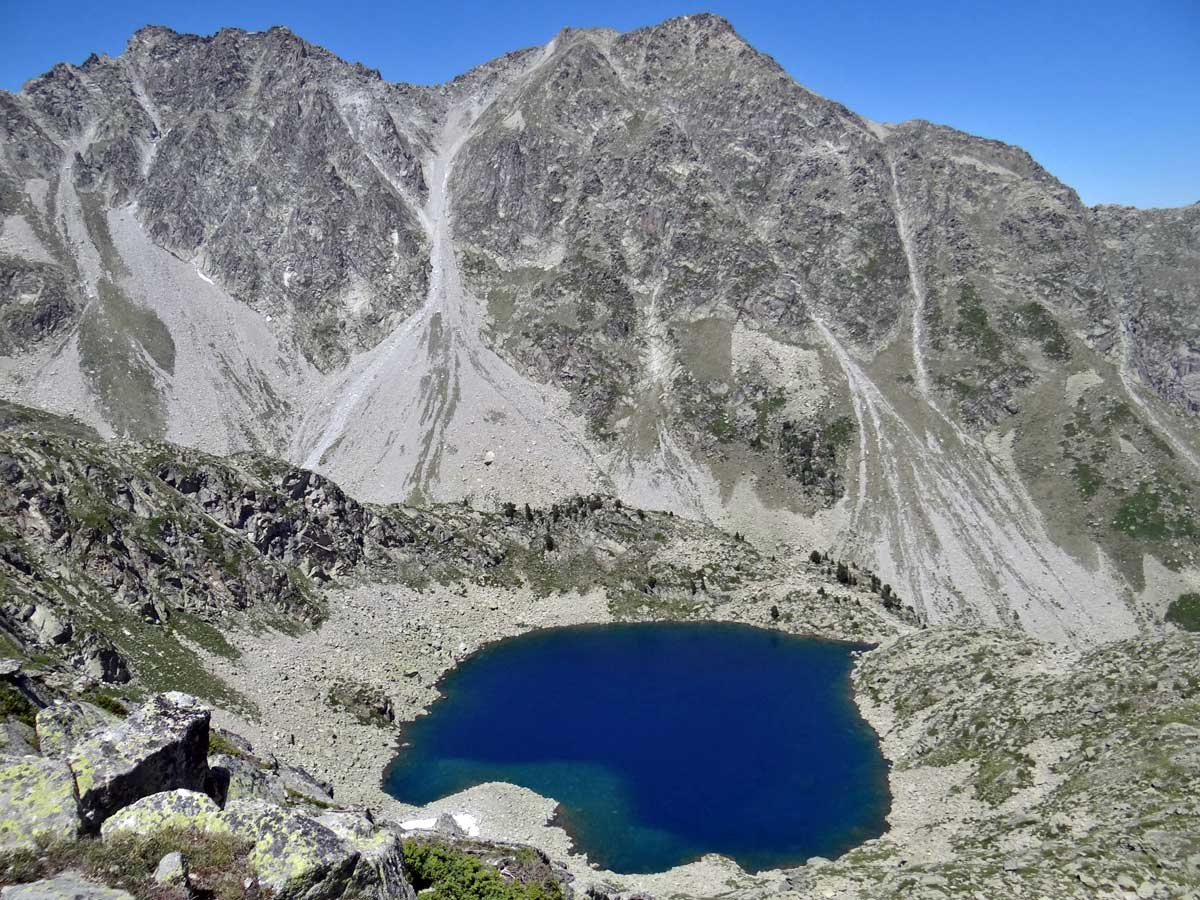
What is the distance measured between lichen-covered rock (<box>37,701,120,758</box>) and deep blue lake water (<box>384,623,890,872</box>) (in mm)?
39310

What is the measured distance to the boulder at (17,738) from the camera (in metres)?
16.7

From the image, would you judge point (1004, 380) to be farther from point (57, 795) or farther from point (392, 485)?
point (57, 795)

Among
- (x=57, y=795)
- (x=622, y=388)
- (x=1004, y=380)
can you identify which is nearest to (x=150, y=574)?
(x=57, y=795)

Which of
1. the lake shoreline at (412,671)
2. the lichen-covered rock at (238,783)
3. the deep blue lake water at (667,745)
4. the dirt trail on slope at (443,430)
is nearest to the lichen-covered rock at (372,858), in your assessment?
the lichen-covered rock at (238,783)

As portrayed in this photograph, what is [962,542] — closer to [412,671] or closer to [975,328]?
[975,328]

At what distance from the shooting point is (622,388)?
7254 inches

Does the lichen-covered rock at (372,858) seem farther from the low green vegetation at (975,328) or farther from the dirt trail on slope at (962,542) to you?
the low green vegetation at (975,328)

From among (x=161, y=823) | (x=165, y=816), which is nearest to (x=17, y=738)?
(x=165, y=816)

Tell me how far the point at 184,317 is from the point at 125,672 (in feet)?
518

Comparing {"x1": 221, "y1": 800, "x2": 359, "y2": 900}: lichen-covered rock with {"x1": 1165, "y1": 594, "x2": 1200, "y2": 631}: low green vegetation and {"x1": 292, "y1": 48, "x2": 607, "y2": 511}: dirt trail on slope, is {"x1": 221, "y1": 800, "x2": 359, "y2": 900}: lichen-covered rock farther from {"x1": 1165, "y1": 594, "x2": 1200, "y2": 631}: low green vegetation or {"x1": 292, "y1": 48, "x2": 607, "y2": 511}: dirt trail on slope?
{"x1": 1165, "y1": 594, "x2": 1200, "y2": 631}: low green vegetation

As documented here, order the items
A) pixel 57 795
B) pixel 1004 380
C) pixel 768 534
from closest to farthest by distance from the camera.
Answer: pixel 57 795, pixel 768 534, pixel 1004 380

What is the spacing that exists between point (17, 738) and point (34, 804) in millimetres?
7624

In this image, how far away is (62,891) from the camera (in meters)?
9.94

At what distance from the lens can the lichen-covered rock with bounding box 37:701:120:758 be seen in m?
17.5
